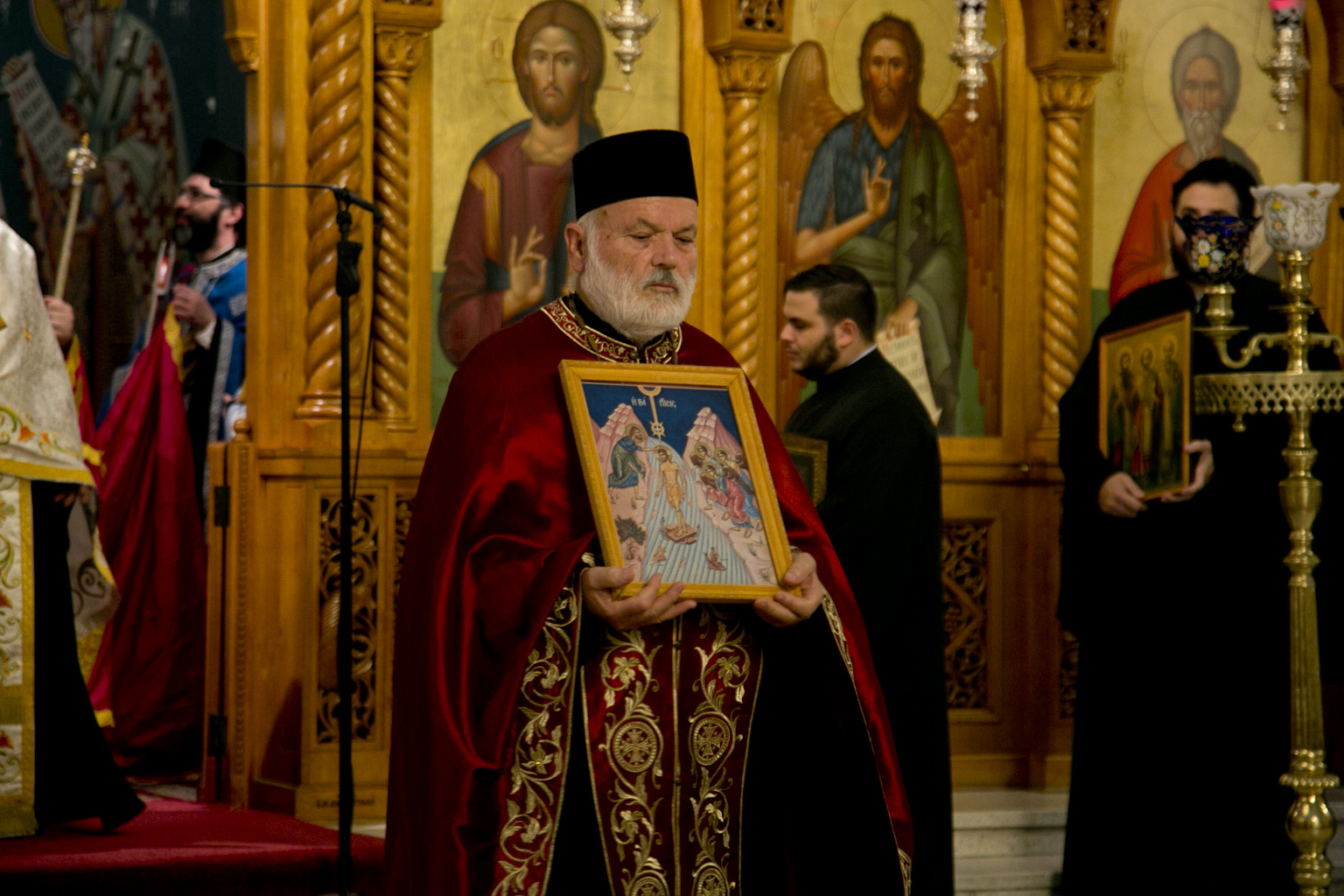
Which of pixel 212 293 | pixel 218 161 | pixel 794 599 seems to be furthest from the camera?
pixel 218 161

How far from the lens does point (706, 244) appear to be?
6.72m

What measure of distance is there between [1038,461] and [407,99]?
2.58 meters

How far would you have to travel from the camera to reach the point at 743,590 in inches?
134

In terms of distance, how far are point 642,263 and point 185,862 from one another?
8.29 ft

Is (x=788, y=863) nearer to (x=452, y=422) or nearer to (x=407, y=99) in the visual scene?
(x=452, y=422)

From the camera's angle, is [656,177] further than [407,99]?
No

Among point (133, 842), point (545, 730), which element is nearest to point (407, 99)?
point (133, 842)

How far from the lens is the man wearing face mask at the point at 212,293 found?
7.50 metres

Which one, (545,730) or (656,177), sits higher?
(656,177)

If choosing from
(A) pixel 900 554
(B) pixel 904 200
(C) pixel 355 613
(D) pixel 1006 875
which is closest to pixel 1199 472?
(A) pixel 900 554

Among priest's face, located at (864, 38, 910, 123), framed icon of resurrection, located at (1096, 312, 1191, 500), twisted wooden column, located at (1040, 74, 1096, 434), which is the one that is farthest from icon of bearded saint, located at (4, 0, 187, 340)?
framed icon of resurrection, located at (1096, 312, 1191, 500)

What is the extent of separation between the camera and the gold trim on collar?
3.75 metres

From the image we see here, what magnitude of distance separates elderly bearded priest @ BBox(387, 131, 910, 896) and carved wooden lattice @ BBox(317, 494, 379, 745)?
2423 millimetres

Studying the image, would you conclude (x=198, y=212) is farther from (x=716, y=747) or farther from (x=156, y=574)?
(x=716, y=747)
